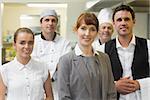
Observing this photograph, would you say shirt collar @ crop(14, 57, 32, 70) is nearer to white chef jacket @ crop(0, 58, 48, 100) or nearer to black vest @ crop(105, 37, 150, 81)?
white chef jacket @ crop(0, 58, 48, 100)

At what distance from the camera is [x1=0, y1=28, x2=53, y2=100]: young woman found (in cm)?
118

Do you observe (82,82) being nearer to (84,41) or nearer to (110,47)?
(84,41)

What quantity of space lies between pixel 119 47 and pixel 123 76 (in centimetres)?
13

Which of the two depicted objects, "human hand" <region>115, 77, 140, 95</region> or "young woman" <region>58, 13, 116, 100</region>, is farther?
"human hand" <region>115, 77, 140, 95</region>

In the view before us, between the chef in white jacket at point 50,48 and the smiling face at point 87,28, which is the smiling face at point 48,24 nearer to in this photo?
the chef in white jacket at point 50,48

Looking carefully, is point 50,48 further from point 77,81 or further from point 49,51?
point 77,81

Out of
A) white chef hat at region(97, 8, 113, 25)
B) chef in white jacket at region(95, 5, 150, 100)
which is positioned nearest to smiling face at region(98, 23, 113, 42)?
white chef hat at region(97, 8, 113, 25)

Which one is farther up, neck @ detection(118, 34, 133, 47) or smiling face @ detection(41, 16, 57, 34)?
smiling face @ detection(41, 16, 57, 34)

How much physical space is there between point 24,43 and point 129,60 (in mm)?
478

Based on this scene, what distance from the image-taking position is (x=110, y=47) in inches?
49.8

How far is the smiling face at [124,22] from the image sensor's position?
1184 millimetres

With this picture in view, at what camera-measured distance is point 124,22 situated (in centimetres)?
118

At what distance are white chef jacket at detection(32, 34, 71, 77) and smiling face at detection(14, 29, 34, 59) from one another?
47cm

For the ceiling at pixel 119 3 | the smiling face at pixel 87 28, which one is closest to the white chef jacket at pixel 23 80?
the smiling face at pixel 87 28
